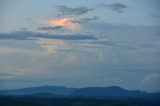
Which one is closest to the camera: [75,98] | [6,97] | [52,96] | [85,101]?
[6,97]

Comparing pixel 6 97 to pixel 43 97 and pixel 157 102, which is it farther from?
pixel 157 102

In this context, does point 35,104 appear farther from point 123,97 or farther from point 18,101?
point 123,97

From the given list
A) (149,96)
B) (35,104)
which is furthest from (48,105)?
(149,96)

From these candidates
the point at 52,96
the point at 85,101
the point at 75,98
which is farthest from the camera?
the point at 85,101

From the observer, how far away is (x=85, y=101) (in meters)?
16.8

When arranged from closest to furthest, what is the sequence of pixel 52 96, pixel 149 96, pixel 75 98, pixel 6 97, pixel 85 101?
1. pixel 6 97
2. pixel 149 96
3. pixel 52 96
4. pixel 75 98
5. pixel 85 101

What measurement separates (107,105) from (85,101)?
2130 mm

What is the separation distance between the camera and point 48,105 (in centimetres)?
1631

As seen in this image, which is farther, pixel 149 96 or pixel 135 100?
pixel 135 100

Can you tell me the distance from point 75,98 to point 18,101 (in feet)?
10.1

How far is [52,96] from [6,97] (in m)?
2.98

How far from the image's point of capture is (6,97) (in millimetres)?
12258

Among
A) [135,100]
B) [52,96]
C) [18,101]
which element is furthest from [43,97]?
[135,100]

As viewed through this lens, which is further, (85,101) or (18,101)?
(85,101)
